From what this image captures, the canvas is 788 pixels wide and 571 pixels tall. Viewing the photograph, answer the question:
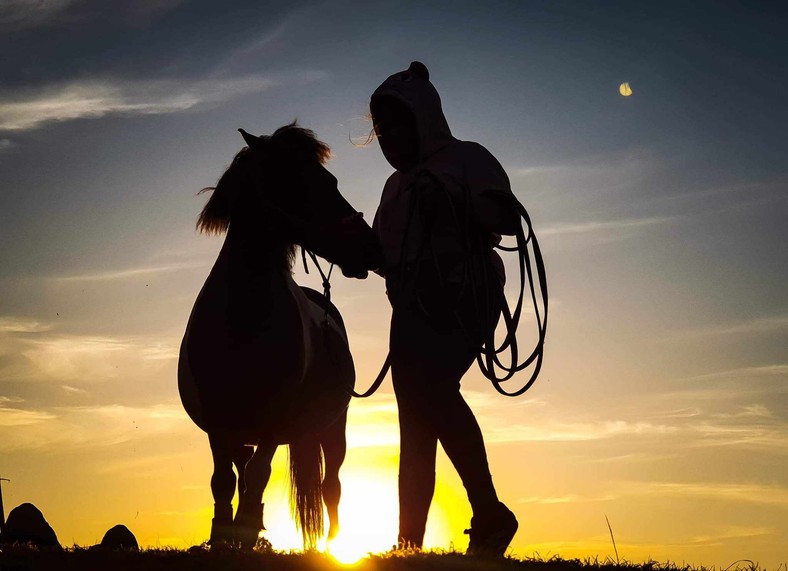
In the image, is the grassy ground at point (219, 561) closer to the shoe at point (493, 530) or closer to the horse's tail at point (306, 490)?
the shoe at point (493, 530)

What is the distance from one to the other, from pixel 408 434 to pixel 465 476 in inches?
23.7

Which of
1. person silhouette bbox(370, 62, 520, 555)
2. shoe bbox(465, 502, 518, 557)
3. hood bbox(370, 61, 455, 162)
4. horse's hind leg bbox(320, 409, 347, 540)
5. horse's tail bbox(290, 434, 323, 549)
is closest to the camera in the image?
shoe bbox(465, 502, 518, 557)

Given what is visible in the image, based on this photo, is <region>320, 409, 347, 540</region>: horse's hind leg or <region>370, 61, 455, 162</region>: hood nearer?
<region>370, 61, 455, 162</region>: hood

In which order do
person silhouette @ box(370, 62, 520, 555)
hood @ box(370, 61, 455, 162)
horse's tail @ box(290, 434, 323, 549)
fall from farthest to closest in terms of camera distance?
horse's tail @ box(290, 434, 323, 549), hood @ box(370, 61, 455, 162), person silhouette @ box(370, 62, 520, 555)

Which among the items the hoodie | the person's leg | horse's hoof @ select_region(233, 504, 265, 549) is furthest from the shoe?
the hoodie

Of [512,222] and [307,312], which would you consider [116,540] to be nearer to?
[307,312]

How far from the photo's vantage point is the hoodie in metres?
8.74

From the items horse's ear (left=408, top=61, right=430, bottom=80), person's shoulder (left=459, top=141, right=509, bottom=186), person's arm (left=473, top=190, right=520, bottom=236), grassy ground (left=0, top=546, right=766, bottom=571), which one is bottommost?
grassy ground (left=0, top=546, right=766, bottom=571)

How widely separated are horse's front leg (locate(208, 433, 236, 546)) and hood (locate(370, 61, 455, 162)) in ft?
9.96

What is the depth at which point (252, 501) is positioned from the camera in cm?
847

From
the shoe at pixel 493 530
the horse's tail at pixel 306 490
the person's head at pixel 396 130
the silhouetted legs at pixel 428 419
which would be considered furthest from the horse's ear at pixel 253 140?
the horse's tail at pixel 306 490

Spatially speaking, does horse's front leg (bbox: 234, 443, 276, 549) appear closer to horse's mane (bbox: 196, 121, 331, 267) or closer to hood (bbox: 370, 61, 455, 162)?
horse's mane (bbox: 196, 121, 331, 267)

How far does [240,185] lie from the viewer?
28.9ft

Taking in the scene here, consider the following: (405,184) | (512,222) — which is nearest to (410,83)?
(405,184)
